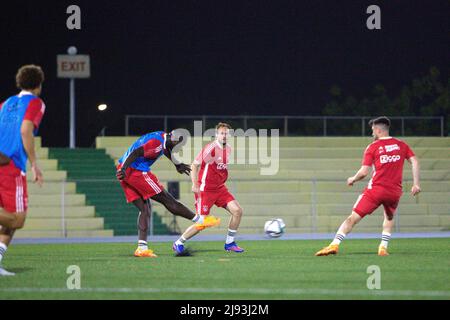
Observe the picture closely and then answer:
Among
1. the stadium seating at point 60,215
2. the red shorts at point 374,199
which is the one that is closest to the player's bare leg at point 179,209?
the red shorts at point 374,199

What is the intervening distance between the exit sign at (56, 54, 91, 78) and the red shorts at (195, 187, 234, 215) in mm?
15052

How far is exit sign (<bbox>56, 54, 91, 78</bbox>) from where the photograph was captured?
28562mm

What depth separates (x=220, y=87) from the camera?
34125mm

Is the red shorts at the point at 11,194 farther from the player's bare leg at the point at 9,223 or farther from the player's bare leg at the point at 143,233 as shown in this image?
the player's bare leg at the point at 143,233

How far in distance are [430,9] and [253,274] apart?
94.3 ft

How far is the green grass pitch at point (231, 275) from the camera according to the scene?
8148 millimetres

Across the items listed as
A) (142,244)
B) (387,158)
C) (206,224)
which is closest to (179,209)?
(206,224)

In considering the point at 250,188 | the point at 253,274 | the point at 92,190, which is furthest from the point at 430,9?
the point at 253,274

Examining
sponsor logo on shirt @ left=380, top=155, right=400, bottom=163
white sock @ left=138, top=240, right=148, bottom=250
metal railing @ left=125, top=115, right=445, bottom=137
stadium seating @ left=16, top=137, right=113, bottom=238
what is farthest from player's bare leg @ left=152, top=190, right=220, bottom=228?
metal railing @ left=125, top=115, right=445, bottom=137

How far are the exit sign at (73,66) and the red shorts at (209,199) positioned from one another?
15052 millimetres

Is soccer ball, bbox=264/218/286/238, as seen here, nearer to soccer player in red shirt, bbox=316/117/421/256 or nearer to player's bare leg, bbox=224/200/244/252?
player's bare leg, bbox=224/200/244/252

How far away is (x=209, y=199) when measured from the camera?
14.2 meters

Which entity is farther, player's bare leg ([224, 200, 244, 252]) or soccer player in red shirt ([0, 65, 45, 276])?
player's bare leg ([224, 200, 244, 252])

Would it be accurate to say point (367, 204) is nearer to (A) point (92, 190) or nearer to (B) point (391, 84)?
(A) point (92, 190)
